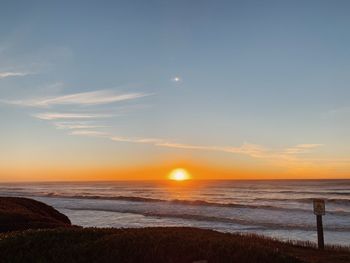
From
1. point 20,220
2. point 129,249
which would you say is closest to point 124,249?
point 129,249

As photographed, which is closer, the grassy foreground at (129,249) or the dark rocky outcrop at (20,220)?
the grassy foreground at (129,249)

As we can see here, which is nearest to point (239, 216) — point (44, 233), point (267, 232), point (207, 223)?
point (207, 223)

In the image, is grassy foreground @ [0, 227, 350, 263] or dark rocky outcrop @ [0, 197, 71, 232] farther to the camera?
dark rocky outcrop @ [0, 197, 71, 232]

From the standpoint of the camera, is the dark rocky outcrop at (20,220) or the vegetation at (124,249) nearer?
the vegetation at (124,249)

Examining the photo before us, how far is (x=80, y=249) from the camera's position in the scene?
32.2 feet

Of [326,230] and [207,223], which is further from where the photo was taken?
[207,223]

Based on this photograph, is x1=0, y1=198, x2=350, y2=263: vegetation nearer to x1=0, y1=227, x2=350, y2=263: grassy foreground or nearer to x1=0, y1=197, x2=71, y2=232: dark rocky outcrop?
x1=0, y1=227, x2=350, y2=263: grassy foreground

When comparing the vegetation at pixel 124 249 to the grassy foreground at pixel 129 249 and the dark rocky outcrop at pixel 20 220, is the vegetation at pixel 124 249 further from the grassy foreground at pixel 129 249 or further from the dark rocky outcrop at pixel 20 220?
the dark rocky outcrop at pixel 20 220

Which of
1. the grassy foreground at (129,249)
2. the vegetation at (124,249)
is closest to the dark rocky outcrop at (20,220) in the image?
the vegetation at (124,249)

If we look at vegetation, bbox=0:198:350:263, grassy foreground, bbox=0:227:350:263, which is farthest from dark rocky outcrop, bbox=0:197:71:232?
grassy foreground, bbox=0:227:350:263

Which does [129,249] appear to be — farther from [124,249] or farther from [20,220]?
[20,220]

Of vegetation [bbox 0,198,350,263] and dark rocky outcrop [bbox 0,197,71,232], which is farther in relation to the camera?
dark rocky outcrop [bbox 0,197,71,232]

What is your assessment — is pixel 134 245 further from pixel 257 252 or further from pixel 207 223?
pixel 207 223

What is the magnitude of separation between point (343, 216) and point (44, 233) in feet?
120
